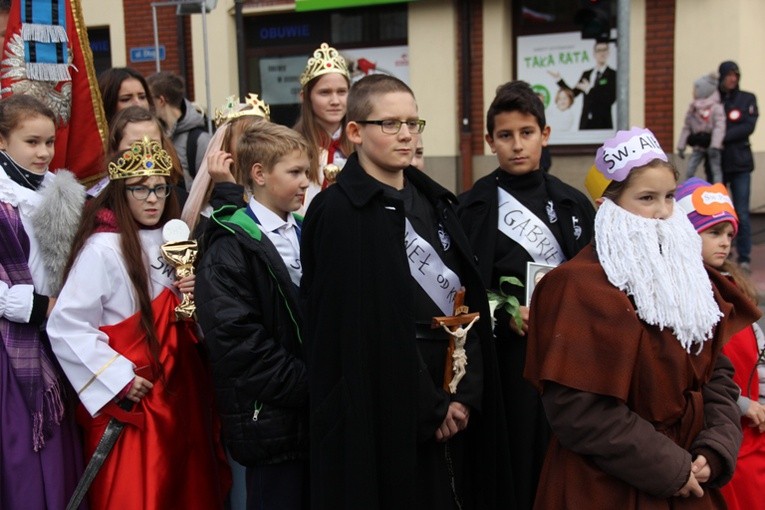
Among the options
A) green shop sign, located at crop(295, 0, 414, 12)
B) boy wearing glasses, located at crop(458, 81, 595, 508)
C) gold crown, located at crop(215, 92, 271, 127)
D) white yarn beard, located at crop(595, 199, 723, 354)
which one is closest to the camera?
white yarn beard, located at crop(595, 199, 723, 354)

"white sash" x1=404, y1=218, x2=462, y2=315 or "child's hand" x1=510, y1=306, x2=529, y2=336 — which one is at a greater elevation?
"white sash" x1=404, y1=218, x2=462, y2=315

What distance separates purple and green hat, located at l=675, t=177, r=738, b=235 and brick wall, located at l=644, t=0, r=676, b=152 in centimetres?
948

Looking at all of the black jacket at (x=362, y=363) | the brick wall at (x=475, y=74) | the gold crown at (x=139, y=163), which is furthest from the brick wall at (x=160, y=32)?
the black jacket at (x=362, y=363)

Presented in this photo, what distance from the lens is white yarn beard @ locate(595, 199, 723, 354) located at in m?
2.56

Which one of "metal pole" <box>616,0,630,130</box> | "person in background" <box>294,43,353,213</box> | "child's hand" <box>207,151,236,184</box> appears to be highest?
"metal pole" <box>616,0,630,130</box>

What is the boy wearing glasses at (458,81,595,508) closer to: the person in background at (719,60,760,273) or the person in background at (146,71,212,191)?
the person in background at (146,71,212,191)

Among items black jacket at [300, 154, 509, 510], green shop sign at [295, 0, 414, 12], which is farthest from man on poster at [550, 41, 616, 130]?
black jacket at [300, 154, 509, 510]

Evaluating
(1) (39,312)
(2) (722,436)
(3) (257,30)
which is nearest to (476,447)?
(2) (722,436)

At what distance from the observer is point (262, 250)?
10.9ft

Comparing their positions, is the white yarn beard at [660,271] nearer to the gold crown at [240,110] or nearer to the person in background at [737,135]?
the gold crown at [240,110]

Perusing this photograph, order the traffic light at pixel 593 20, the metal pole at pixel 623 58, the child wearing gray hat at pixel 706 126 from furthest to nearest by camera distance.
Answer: the child wearing gray hat at pixel 706 126 < the traffic light at pixel 593 20 < the metal pole at pixel 623 58

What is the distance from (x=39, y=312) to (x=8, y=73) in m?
1.55

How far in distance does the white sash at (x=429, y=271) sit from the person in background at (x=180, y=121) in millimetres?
2469

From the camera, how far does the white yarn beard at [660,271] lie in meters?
2.56
